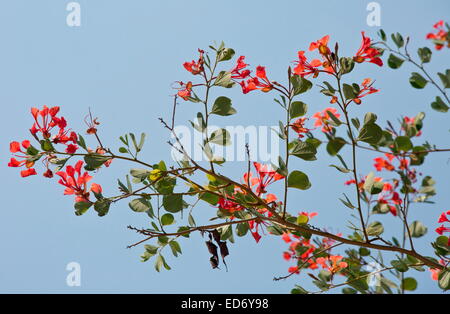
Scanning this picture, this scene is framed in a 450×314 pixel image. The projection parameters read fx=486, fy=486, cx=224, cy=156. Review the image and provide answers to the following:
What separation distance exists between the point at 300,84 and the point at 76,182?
2.36ft

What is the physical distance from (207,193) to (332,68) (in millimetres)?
500

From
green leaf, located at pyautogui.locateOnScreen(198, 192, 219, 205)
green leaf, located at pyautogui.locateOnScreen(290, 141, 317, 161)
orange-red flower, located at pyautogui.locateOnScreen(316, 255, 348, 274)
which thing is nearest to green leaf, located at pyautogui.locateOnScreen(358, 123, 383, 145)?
green leaf, located at pyautogui.locateOnScreen(290, 141, 317, 161)

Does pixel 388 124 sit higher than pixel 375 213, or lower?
higher

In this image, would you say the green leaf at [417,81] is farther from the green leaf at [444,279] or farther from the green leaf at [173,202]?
the green leaf at [173,202]

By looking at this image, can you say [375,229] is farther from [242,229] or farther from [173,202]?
[173,202]

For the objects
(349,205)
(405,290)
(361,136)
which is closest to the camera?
(361,136)

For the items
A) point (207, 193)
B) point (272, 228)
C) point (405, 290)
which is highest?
point (207, 193)

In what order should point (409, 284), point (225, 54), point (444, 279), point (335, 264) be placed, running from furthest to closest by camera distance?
1. point (409, 284)
2. point (335, 264)
3. point (225, 54)
4. point (444, 279)

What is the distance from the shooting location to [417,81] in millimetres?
1523

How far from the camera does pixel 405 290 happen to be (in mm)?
1907

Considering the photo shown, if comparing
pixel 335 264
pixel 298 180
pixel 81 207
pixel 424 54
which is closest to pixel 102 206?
pixel 81 207

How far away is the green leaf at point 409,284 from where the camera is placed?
1.86 meters
